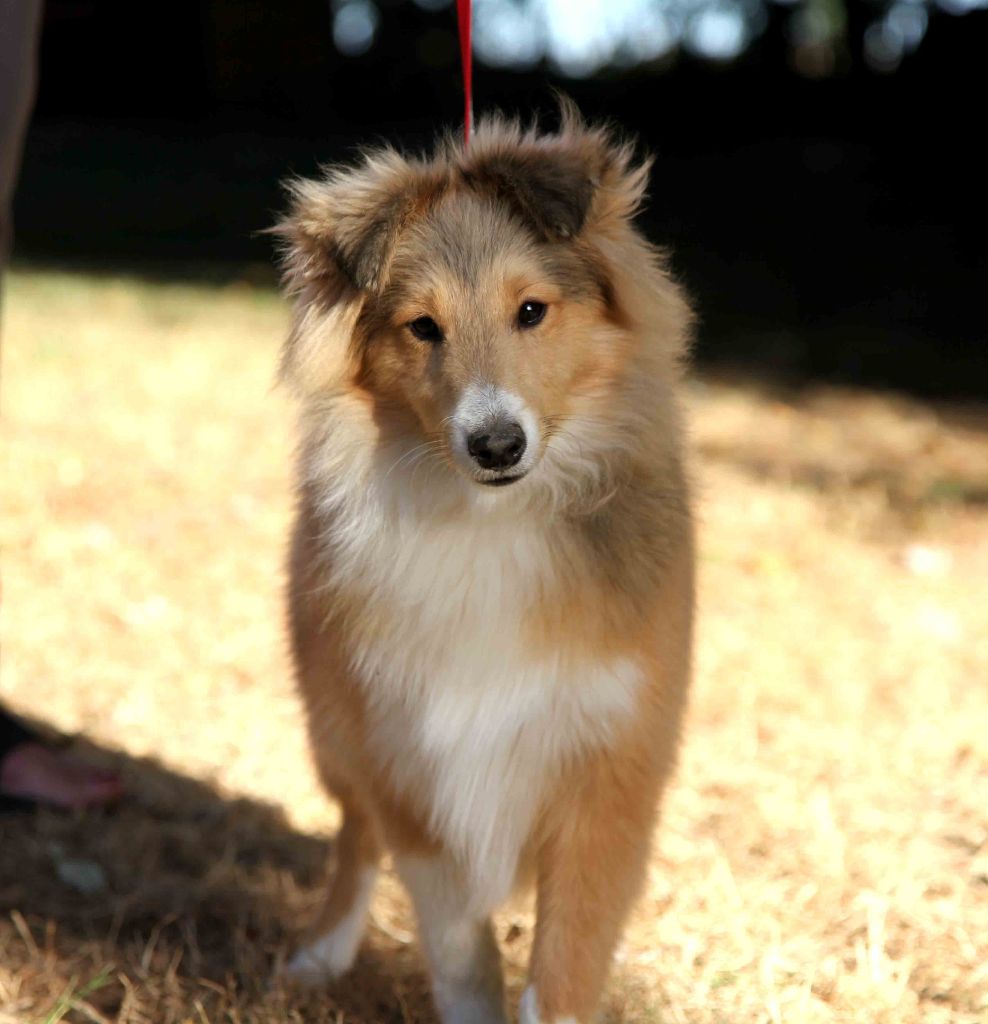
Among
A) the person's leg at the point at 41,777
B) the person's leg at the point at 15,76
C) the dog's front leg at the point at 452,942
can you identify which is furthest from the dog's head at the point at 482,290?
the person's leg at the point at 41,777

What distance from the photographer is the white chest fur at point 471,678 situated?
255cm

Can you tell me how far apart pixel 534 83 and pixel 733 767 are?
10.4 metres

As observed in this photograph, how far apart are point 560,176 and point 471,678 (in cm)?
97

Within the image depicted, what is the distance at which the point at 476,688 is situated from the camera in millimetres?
2572

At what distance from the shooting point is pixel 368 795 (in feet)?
9.23

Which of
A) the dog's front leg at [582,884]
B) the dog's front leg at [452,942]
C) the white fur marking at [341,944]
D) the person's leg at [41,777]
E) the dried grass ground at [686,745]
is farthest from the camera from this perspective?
the person's leg at [41,777]

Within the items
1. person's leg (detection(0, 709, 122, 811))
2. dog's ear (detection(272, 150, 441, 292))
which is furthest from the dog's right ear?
person's leg (detection(0, 709, 122, 811))

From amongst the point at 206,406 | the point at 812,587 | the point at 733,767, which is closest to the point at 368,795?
the point at 733,767

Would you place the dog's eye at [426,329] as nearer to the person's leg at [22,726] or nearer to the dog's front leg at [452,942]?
the dog's front leg at [452,942]

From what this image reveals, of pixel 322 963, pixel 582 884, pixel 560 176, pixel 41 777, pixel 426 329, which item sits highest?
pixel 560 176

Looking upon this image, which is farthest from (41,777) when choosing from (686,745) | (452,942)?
(686,745)

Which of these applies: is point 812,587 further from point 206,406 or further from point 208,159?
point 208,159

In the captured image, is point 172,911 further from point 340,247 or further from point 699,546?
point 699,546

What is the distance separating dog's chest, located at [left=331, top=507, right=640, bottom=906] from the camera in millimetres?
2547
